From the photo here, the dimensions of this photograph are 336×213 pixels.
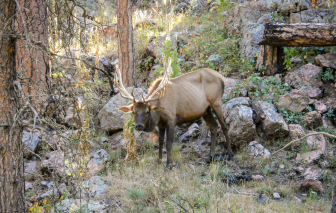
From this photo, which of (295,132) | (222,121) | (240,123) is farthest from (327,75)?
(222,121)

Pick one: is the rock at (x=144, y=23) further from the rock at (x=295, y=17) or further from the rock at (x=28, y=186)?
the rock at (x=28, y=186)

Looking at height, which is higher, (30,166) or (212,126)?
(212,126)

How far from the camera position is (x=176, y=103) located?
755 cm

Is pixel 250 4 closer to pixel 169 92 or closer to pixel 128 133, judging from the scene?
pixel 169 92

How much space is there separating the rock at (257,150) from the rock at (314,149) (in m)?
0.67

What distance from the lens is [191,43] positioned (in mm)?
12891

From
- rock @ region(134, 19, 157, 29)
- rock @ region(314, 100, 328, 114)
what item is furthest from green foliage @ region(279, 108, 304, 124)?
rock @ region(134, 19, 157, 29)

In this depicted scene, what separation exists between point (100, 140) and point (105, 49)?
5.99 m

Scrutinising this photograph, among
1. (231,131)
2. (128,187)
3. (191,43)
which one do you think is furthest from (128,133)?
(191,43)

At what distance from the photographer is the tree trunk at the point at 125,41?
10086 mm

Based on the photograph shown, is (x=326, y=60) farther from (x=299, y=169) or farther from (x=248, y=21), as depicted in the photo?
(x=299, y=169)

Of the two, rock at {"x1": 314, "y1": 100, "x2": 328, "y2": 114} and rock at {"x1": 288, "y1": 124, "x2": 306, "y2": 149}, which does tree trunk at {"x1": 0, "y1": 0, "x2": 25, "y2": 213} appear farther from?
rock at {"x1": 314, "y1": 100, "x2": 328, "y2": 114}

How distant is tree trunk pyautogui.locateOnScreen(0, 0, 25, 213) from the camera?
3.59 metres

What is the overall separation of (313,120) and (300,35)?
95.6 inches
